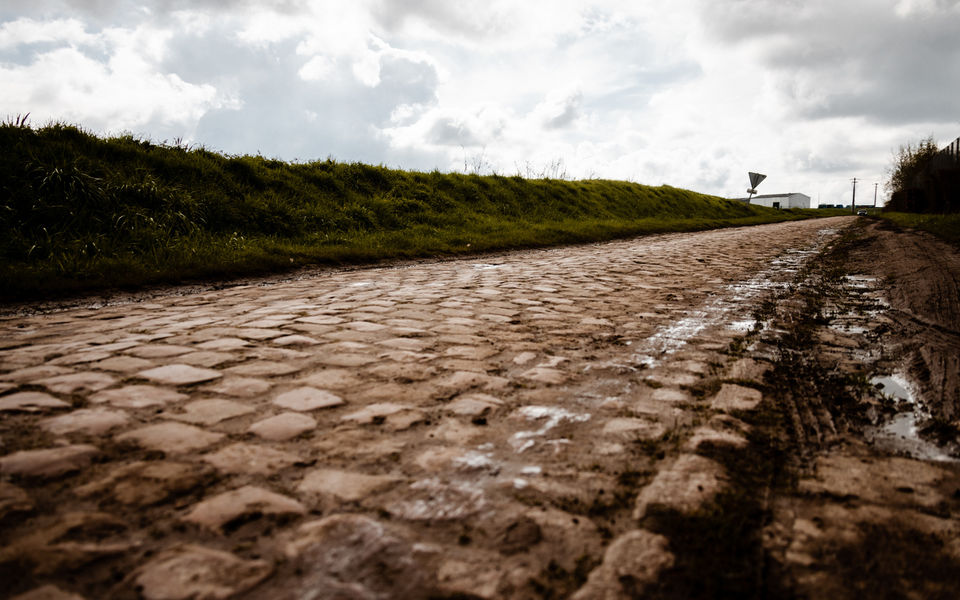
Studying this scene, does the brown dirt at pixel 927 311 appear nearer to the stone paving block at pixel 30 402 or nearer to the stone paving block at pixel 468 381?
the stone paving block at pixel 468 381

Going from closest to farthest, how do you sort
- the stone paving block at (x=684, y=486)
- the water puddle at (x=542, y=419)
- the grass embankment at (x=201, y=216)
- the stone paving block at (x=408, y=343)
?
the stone paving block at (x=684, y=486)
the water puddle at (x=542, y=419)
the stone paving block at (x=408, y=343)
the grass embankment at (x=201, y=216)

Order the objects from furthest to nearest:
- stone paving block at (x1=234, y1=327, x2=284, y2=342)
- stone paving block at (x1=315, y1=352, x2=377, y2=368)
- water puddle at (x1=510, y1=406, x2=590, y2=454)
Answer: stone paving block at (x1=234, y1=327, x2=284, y2=342) → stone paving block at (x1=315, y1=352, x2=377, y2=368) → water puddle at (x1=510, y1=406, x2=590, y2=454)

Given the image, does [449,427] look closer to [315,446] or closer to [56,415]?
[315,446]

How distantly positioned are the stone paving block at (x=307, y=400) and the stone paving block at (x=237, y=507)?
606 millimetres

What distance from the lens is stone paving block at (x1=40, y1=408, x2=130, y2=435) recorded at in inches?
69.0

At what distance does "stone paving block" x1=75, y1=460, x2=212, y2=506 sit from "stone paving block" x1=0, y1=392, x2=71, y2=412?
69 centimetres

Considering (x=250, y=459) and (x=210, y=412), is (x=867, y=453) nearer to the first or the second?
(x=250, y=459)

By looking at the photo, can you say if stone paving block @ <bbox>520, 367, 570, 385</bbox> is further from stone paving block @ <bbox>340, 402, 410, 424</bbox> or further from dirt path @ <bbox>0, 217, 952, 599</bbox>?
stone paving block @ <bbox>340, 402, 410, 424</bbox>

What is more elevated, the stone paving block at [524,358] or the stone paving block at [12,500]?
the stone paving block at [524,358]

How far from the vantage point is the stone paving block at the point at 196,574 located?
1.08 meters

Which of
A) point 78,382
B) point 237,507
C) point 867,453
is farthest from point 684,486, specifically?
point 78,382

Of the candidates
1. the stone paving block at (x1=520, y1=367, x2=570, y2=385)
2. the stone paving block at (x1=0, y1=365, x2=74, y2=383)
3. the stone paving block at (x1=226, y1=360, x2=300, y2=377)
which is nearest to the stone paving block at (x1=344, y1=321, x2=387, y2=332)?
the stone paving block at (x1=226, y1=360, x2=300, y2=377)

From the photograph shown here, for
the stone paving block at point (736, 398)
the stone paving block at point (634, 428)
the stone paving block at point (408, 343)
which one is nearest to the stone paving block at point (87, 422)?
the stone paving block at point (408, 343)

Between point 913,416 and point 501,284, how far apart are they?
3792mm
